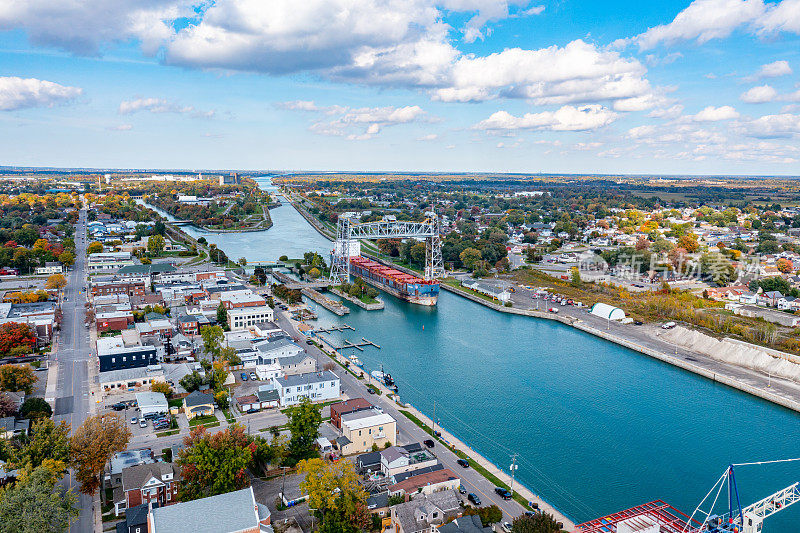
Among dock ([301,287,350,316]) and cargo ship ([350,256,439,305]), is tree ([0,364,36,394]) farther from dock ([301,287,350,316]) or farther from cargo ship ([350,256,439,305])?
cargo ship ([350,256,439,305])

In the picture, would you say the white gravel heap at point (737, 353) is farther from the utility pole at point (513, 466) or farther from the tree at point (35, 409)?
the tree at point (35, 409)

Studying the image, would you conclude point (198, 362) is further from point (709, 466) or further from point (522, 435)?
point (709, 466)

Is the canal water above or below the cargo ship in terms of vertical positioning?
below

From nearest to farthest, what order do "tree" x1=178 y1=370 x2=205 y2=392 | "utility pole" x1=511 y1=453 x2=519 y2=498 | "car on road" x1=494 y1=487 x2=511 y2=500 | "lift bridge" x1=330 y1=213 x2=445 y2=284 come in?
"car on road" x1=494 y1=487 x2=511 y2=500 → "utility pole" x1=511 y1=453 x2=519 y2=498 → "tree" x1=178 y1=370 x2=205 y2=392 → "lift bridge" x1=330 y1=213 x2=445 y2=284

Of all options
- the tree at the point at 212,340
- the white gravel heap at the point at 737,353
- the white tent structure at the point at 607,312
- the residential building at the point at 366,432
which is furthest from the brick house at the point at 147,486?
the white tent structure at the point at 607,312

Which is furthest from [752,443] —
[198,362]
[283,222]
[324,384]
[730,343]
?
[283,222]

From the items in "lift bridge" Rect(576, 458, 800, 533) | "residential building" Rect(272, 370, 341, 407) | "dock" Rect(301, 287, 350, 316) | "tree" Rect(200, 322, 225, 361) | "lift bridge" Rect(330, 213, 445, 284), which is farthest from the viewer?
"lift bridge" Rect(330, 213, 445, 284)

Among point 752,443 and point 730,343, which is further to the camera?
point 730,343

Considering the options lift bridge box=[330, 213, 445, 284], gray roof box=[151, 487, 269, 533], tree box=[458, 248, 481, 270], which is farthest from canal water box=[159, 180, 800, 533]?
tree box=[458, 248, 481, 270]
